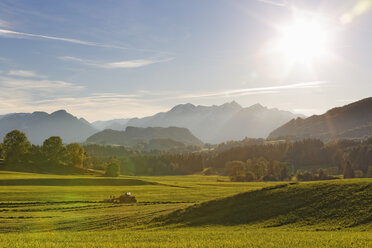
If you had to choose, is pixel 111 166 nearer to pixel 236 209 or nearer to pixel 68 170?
pixel 68 170

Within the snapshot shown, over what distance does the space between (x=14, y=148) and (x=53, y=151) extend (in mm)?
20234

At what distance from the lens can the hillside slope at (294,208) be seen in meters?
38.3

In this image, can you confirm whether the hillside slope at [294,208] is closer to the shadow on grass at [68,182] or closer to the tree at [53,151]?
the shadow on grass at [68,182]

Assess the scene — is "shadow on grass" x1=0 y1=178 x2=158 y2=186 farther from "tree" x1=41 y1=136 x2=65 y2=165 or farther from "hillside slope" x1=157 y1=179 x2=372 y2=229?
"hillside slope" x1=157 y1=179 x2=372 y2=229

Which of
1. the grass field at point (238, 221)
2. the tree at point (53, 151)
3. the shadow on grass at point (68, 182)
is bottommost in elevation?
the shadow on grass at point (68, 182)

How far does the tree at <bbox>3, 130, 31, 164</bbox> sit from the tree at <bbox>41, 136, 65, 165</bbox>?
10.8 m

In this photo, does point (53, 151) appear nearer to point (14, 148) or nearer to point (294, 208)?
point (14, 148)

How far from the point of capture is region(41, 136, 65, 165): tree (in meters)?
162

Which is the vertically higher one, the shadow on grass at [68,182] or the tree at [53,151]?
the tree at [53,151]

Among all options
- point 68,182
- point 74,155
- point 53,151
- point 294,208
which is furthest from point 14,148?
point 294,208

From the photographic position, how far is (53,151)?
16238 cm

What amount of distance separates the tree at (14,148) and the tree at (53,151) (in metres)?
10.8

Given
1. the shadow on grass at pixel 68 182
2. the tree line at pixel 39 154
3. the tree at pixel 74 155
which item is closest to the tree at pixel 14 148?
the tree line at pixel 39 154

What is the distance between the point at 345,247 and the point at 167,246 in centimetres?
1560
